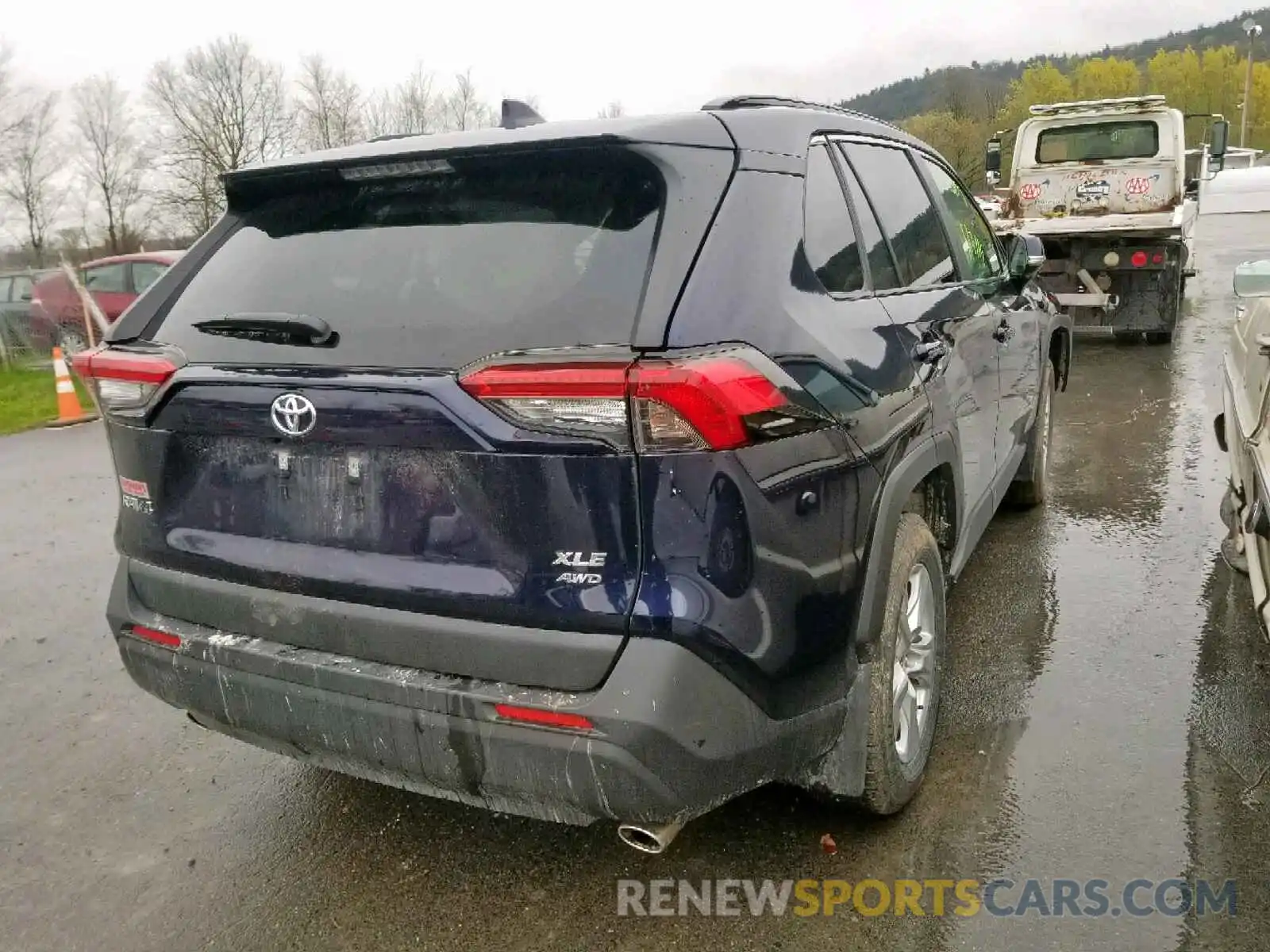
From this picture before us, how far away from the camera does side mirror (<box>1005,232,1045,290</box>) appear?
14.9 ft

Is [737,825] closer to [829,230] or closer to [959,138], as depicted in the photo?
[829,230]

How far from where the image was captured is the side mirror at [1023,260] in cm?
455

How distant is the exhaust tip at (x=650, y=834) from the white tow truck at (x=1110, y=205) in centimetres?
898

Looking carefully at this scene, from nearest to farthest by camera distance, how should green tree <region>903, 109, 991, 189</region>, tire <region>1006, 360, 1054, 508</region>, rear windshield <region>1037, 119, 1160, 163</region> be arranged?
tire <region>1006, 360, 1054, 508</region> < rear windshield <region>1037, 119, 1160, 163</region> < green tree <region>903, 109, 991, 189</region>

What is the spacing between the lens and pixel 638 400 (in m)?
1.97

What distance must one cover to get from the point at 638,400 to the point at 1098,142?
1215 cm

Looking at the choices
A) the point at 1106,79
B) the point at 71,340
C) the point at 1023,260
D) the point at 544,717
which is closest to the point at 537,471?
the point at 544,717

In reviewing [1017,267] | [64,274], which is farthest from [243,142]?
[1017,267]

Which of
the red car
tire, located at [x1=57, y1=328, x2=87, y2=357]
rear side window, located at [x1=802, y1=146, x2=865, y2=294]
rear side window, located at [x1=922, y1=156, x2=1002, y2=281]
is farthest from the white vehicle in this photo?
tire, located at [x1=57, y1=328, x2=87, y2=357]

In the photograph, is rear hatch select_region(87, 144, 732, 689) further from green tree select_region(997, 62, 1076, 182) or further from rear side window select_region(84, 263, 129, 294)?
green tree select_region(997, 62, 1076, 182)

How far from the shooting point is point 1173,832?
8.82 ft

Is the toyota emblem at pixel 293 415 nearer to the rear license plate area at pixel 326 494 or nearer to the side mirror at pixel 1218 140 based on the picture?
the rear license plate area at pixel 326 494

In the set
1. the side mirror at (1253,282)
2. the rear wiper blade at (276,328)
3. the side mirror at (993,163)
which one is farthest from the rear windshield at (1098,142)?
the rear wiper blade at (276,328)

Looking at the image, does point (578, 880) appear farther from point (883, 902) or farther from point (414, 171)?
point (414, 171)
